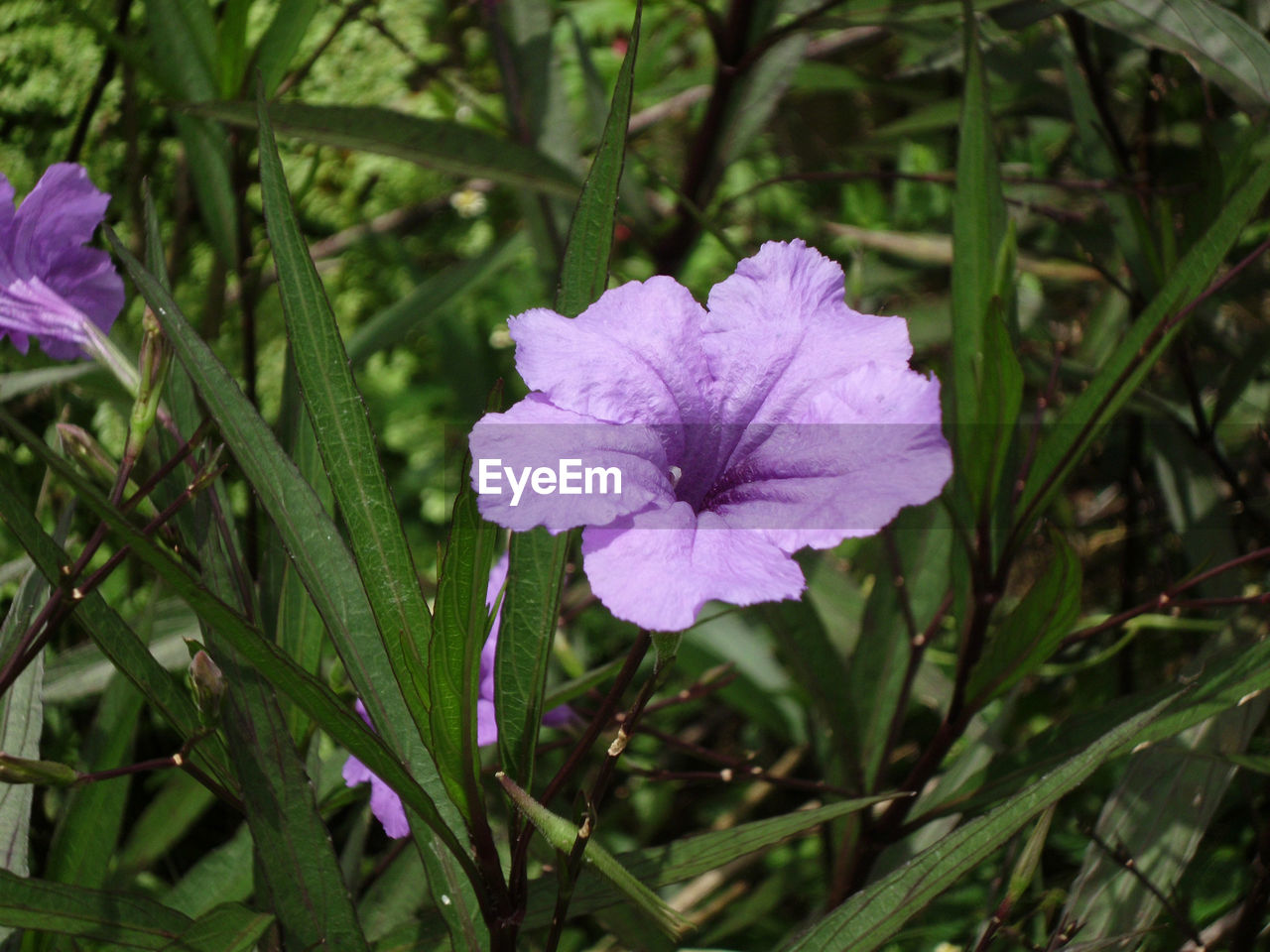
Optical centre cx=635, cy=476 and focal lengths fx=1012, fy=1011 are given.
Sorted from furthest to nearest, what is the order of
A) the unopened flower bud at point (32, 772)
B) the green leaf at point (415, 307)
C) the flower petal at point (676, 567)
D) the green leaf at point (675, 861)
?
1. the green leaf at point (415, 307)
2. the green leaf at point (675, 861)
3. the unopened flower bud at point (32, 772)
4. the flower petal at point (676, 567)

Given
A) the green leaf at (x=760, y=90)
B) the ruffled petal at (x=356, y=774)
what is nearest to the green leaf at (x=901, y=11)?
the green leaf at (x=760, y=90)

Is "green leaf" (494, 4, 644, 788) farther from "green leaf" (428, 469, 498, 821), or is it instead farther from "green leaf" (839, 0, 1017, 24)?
"green leaf" (839, 0, 1017, 24)

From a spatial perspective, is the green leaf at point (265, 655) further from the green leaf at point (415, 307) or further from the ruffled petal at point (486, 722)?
the green leaf at point (415, 307)

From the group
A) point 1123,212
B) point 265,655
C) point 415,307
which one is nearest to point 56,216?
point 265,655

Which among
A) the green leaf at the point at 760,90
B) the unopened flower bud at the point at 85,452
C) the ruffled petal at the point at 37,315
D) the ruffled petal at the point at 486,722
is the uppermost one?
the green leaf at the point at 760,90

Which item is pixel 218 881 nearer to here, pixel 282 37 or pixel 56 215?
pixel 56 215

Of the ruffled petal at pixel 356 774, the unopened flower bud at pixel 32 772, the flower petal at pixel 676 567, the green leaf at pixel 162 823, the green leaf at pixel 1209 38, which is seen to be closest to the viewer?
the flower petal at pixel 676 567

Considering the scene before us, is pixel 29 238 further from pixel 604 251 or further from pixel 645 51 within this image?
pixel 645 51
